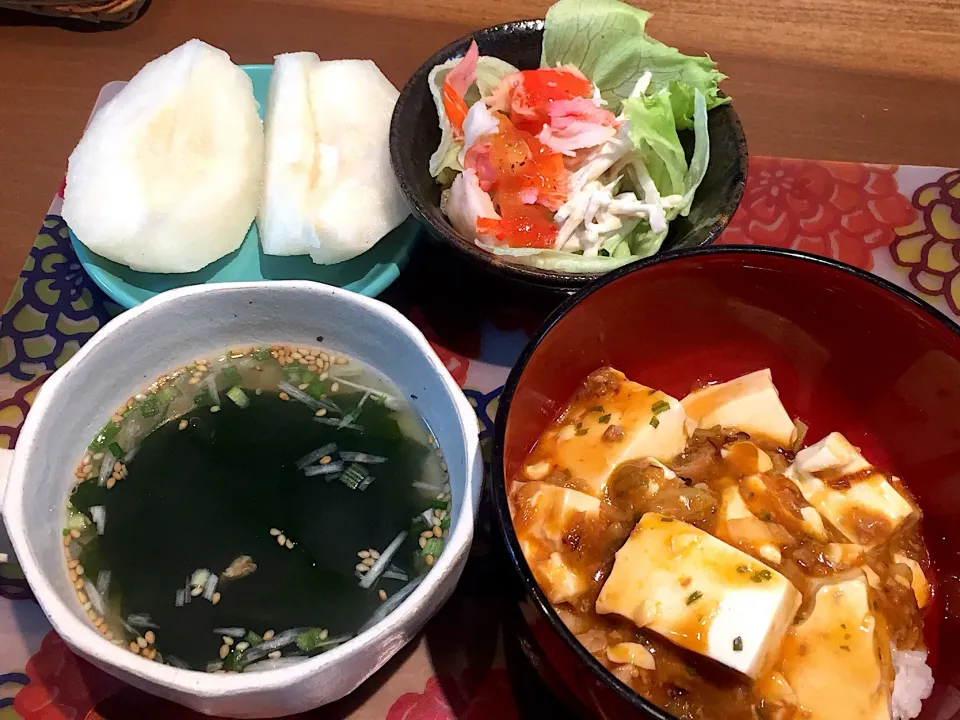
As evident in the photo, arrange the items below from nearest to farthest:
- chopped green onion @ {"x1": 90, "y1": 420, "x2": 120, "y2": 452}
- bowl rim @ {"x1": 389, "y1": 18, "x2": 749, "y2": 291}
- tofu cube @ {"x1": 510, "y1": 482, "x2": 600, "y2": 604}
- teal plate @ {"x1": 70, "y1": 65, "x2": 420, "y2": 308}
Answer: tofu cube @ {"x1": 510, "y1": 482, "x2": 600, "y2": 604} < chopped green onion @ {"x1": 90, "y1": 420, "x2": 120, "y2": 452} < bowl rim @ {"x1": 389, "y1": 18, "x2": 749, "y2": 291} < teal plate @ {"x1": 70, "y1": 65, "x2": 420, "y2": 308}

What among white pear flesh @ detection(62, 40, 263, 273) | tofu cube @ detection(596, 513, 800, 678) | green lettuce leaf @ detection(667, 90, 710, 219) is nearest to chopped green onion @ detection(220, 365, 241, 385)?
white pear flesh @ detection(62, 40, 263, 273)

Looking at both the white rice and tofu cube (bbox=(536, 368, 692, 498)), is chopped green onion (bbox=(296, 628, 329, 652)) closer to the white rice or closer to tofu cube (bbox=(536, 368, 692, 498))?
tofu cube (bbox=(536, 368, 692, 498))

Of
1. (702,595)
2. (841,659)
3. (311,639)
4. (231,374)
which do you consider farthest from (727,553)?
(231,374)

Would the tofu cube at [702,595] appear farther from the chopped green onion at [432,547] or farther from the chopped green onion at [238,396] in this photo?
the chopped green onion at [238,396]

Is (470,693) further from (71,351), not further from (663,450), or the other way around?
(71,351)

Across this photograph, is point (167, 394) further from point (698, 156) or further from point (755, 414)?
point (698, 156)

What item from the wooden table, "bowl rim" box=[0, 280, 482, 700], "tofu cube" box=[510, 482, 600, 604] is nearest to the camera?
"bowl rim" box=[0, 280, 482, 700]

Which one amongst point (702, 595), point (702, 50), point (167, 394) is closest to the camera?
point (702, 595)
